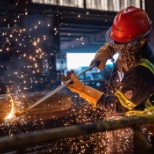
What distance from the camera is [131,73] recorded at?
9.22 ft

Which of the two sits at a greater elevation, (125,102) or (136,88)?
(136,88)

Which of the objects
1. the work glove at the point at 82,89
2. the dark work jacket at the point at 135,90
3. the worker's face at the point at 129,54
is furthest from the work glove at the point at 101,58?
the dark work jacket at the point at 135,90

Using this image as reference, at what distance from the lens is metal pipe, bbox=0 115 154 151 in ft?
3.85

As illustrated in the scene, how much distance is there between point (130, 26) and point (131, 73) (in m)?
0.59

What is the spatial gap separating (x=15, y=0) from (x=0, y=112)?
12.9 ft

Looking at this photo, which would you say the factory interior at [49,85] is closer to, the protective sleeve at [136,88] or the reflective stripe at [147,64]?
the protective sleeve at [136,88]

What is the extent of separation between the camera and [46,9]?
24.6 feet

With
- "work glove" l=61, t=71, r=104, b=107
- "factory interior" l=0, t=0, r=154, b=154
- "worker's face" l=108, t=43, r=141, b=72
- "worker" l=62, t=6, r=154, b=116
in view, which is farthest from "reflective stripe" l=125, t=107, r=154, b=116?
"worker's face" l=108, t=43, r=141, b=72

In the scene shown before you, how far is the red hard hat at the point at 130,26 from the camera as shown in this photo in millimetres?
3025

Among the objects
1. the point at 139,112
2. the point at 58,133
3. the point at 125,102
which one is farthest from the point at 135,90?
the point at 58,133

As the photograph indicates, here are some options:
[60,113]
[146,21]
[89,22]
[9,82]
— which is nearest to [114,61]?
[146,21]

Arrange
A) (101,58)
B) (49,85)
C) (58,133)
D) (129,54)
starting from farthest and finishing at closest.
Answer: (49,85) < (101,58) < (129,54) < (58,133)

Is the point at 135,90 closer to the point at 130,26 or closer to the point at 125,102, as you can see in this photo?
the point at 125,102

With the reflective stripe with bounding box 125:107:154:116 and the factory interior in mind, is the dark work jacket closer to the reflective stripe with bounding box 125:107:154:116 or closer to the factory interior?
the reflective stripe with bounding box 125:107:154:116
